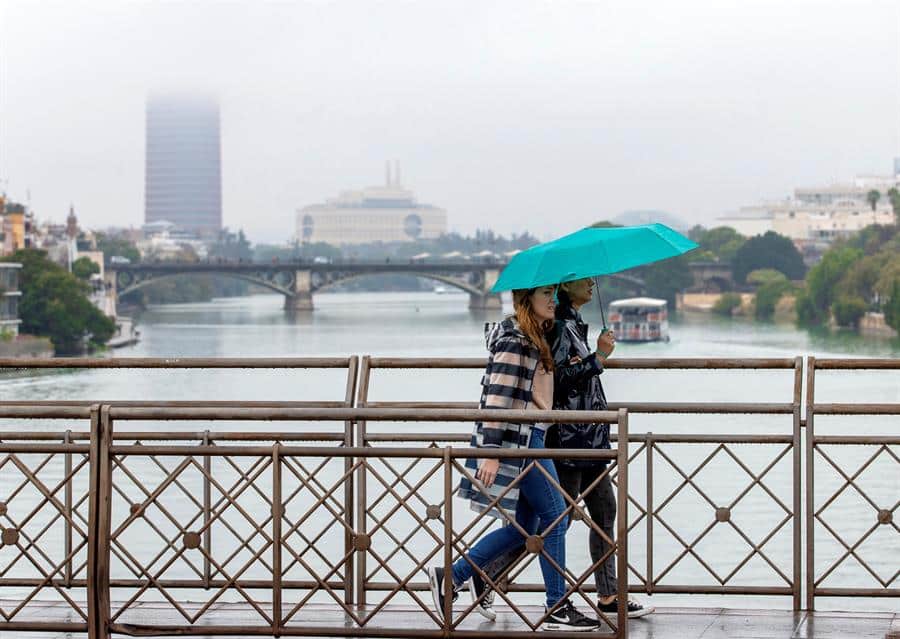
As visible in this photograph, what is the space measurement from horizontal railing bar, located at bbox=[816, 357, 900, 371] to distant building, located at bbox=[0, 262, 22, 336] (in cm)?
5427

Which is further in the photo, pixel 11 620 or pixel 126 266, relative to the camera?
pixel 126 266

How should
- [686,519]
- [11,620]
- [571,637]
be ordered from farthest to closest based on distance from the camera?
[686,519] < [11,620] < [571,637]

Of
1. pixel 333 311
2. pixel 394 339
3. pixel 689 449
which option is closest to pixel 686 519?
pixel 689 449

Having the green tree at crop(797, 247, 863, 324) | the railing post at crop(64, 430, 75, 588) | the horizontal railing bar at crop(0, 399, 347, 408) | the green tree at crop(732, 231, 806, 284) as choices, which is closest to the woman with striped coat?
the horizontal railing bar at crop(0, 399, 347, 408)

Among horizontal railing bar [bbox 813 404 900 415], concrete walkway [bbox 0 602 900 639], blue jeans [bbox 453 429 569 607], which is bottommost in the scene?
concrete walkway [bbox 0 602 900 639]

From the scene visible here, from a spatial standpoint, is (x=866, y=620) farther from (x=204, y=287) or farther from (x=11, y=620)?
(x=204, y=287)

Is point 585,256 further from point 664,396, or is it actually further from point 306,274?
point 306,274

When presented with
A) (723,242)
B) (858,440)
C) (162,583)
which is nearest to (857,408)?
(858,440)

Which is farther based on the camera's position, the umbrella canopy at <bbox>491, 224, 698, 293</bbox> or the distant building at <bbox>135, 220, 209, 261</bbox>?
the distant building at <bbox>135, 220, 209, 261</bbox>

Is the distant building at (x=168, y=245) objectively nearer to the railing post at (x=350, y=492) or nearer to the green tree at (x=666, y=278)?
the green tree at (x=666, y=278)

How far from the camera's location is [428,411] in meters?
4.25

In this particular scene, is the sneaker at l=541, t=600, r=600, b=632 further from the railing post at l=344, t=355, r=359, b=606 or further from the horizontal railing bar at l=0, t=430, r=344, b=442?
the horizontal railing bar at l=0, t=430, r=344, b=442

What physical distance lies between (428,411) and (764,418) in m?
26.8

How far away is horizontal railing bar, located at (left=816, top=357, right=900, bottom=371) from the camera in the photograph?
15.9 feet
